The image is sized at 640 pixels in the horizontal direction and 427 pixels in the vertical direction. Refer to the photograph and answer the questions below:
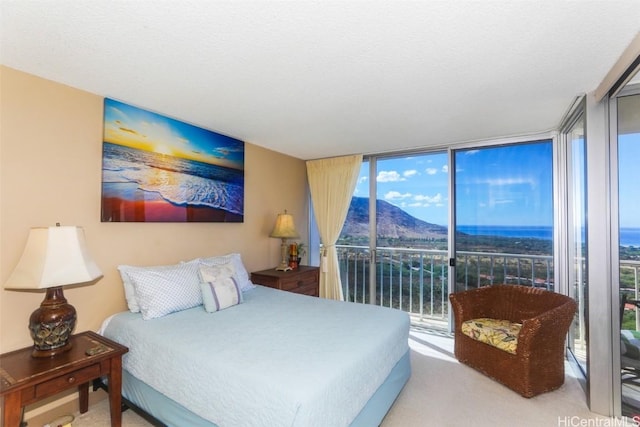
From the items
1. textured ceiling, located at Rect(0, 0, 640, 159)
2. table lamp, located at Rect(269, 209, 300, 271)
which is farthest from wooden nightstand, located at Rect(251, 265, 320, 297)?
textured ceiling, located at Rect(0, 0, 640, 159)

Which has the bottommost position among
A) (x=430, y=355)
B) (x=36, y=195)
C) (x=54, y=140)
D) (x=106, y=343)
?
(x=430, y=355)

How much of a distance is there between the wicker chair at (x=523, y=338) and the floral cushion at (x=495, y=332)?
0.05m

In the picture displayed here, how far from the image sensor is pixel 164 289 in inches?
89.3

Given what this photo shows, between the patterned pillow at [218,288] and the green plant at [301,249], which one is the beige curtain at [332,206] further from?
the patterned pillow at [218,288]

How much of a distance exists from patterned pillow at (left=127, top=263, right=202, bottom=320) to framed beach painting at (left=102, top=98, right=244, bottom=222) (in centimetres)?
50

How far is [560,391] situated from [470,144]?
2.51 meters

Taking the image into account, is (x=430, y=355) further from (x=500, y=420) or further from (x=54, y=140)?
(x=54, y=140)

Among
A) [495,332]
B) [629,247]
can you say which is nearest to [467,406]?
[495,332]

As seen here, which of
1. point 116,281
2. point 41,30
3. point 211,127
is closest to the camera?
point 41,30

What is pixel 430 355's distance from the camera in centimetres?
306

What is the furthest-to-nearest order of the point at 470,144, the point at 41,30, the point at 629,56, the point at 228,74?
the point at 470,144, the point at 228,74, the point at 629,56, the point at 41,30

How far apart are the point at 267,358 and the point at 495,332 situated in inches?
80.6

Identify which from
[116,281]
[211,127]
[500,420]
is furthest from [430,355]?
[211,127]

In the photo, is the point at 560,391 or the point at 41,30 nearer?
the point at 41,30
